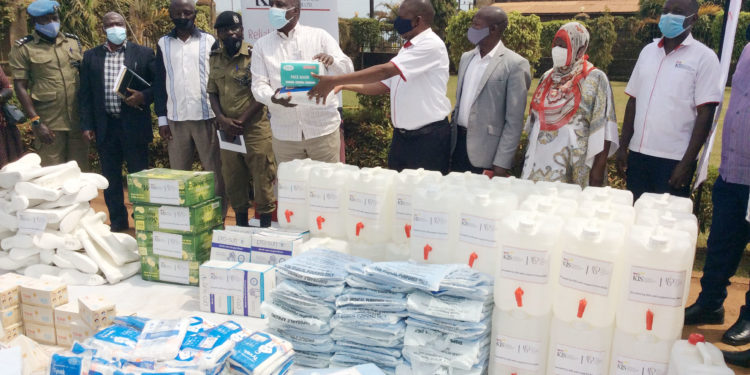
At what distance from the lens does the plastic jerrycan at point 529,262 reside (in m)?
2.03

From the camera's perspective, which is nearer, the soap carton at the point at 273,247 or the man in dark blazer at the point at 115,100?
the soap carton at the point at 273,247

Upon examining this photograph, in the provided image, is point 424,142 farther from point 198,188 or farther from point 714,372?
point 714,372

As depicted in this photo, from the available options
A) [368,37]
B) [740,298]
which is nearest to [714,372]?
[740,298]

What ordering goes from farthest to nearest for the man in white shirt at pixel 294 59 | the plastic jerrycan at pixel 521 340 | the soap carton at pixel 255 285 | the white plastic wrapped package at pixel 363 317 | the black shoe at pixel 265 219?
the black shoe at pixel 265 219
the man in white shirt at pixel 294 59
the soap carton at pixel 255 285
the white plastic wrapped package at pixel 363 317
the plastic jerrycan at pixel 521 340

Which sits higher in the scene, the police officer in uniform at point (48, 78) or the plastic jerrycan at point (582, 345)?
Answer: the police officer in uniform at point (48, 78)

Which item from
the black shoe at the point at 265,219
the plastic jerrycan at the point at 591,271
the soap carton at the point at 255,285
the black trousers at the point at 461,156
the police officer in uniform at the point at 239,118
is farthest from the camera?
the black shoe at the point at 265,219

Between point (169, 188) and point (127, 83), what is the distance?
1.64m

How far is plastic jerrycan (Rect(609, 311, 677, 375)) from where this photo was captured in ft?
6.37

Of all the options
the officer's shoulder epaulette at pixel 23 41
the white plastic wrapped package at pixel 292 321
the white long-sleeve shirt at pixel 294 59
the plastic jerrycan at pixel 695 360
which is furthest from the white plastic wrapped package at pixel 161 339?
the officer's shoulder epaulette at pixel 23 41

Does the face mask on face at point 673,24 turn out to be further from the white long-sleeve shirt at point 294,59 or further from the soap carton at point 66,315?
the soap carton at point 66,315

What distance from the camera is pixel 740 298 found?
3850 mm

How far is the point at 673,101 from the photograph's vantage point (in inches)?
129

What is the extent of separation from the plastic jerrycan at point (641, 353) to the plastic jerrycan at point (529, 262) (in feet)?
0.90

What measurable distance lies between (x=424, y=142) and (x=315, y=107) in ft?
2.92
